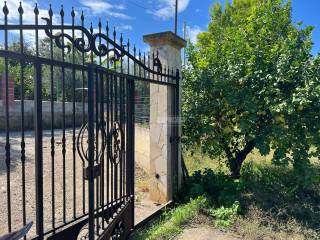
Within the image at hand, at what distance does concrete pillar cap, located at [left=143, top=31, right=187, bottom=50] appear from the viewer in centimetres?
430

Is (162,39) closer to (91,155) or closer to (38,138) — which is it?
(91,155)

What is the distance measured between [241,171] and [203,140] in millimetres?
959

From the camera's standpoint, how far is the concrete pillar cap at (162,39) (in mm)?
4301

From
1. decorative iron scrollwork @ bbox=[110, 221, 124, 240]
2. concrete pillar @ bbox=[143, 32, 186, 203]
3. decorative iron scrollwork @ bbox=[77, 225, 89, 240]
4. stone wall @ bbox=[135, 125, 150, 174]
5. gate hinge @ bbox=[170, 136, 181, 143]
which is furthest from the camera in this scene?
stone wall @ bbox=[135, 125, 150, 174]

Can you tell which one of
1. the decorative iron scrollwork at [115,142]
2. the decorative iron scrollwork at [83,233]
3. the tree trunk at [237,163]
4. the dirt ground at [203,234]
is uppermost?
the decorative iron scrollwork at [115,142]

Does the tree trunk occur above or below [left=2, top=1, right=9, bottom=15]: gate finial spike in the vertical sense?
below

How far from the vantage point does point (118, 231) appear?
3184 mm

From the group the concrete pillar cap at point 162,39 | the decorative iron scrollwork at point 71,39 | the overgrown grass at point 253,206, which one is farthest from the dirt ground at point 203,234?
the concrete pillar cap at point 162,39

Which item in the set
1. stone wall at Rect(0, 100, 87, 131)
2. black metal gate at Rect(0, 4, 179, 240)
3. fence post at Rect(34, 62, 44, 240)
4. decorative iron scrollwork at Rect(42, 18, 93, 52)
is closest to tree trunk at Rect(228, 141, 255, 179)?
black metal gate at Rect(0, 4, 179, 240)

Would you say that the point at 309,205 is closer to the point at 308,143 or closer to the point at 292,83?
the point at 308,143

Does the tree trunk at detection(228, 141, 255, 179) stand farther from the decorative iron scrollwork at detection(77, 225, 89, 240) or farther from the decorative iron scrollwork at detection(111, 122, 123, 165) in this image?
the decorative iron scrollwork at detection(77, 225, 89, 240)

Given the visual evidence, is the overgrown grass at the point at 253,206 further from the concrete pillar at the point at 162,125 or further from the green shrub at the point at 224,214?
the concrete pillar at the point at 162,125

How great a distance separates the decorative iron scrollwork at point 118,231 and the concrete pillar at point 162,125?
131 centimetres

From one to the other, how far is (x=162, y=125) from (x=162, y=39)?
1.33 m
